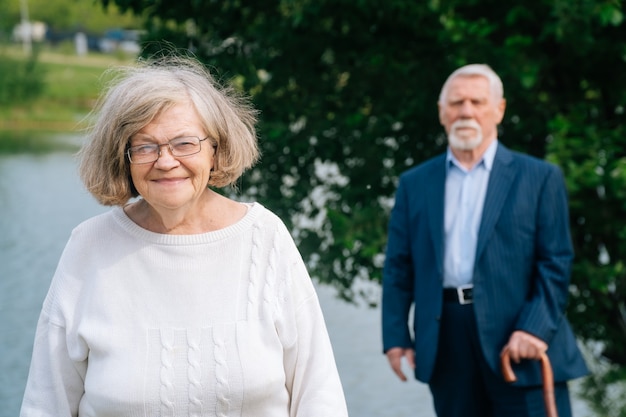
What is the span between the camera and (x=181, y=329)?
2.62 m

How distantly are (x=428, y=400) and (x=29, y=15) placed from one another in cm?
5074

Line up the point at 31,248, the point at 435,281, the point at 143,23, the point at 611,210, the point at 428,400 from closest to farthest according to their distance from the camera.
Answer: the point at 435,281
the point at 611,210
the point at 143,23
the point at 428,400
the point at 31,248

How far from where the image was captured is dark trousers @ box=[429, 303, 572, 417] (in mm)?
4367

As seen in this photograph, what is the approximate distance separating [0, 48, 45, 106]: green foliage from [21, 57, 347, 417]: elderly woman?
3387 cm

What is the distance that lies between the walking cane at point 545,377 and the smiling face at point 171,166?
201 cm

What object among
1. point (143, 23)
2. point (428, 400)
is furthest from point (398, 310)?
point (428, 400)

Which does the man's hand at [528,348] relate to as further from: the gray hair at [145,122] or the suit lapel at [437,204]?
the gray hair at [145,122]

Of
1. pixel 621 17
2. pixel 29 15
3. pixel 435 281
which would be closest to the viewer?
pixel 435 281

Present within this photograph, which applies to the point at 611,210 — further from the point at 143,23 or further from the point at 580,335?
the point at 143,23

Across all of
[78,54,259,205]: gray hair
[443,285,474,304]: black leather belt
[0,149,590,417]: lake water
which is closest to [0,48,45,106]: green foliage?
[0,149,590,417]: lake water

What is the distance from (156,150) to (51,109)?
3722 cm

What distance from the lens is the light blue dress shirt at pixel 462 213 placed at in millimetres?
4363

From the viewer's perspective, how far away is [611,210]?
234 inches

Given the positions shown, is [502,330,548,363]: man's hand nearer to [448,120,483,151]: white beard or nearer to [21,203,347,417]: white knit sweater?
[448,120,483,151]: white beard
